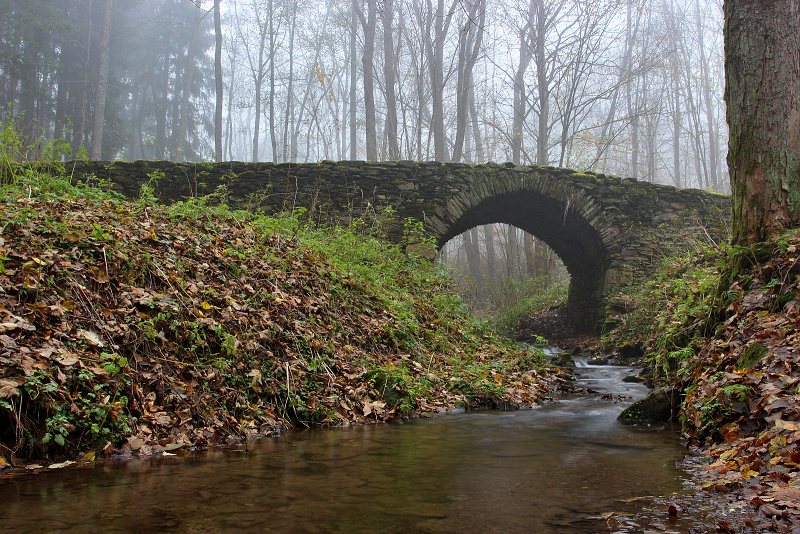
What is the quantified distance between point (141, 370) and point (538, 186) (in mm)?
9302

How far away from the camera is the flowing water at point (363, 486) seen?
1.91m

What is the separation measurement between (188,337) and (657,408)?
409 cm

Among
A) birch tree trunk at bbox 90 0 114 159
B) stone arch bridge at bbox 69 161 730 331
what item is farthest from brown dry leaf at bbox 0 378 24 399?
birch tree trunk at bbox 90 0 114 159

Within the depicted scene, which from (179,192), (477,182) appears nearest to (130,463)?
(179,192)

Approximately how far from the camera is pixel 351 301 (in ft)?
20.4

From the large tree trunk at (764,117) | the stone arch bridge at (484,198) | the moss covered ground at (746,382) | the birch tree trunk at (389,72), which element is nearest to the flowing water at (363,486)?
the moss covered ground at (746,382)

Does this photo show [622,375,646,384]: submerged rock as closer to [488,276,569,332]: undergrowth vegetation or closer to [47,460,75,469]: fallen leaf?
[47,460,75,469]: fallen leaf

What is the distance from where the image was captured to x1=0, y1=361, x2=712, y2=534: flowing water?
191 centimetres

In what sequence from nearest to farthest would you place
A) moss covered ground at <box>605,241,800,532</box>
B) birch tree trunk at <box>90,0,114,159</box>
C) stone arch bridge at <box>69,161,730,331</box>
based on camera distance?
moss covered ground at <box>605,241,800,532</box>
stone arch bridge at <box>69,161,730,331</box>
birch tree trunk at <box>90,0,114,159</box>

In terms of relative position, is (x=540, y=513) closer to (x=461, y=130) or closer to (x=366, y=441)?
(x=366, y=441)

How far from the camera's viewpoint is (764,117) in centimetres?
491

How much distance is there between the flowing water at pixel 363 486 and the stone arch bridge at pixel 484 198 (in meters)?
6.90

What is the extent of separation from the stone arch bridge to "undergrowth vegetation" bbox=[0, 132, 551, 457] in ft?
10.4

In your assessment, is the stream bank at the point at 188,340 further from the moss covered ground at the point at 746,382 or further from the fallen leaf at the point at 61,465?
the moss covered ground at the point at 746,382
